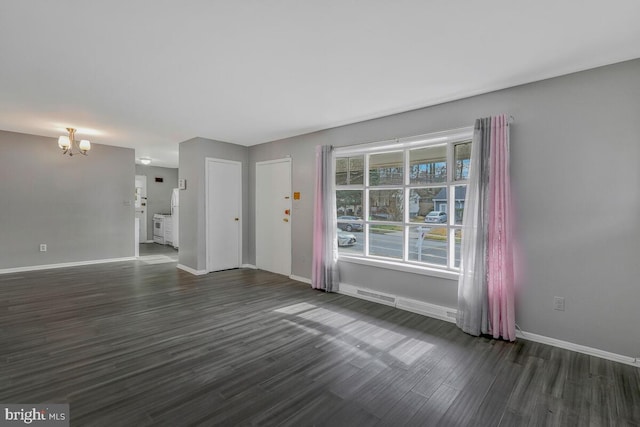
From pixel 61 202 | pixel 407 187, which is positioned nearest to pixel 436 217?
pixel 407 187

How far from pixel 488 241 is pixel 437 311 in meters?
1.06

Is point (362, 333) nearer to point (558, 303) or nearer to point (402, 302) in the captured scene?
point (402, 302)

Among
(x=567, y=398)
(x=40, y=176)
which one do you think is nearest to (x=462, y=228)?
(x=567, y=398)

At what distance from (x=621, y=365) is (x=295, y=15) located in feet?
12.4

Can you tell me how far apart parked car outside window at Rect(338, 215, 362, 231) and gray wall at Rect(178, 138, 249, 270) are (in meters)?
2.67

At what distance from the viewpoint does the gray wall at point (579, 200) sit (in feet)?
8.07

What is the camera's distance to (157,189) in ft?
31.1

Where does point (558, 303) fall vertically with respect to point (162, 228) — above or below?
below

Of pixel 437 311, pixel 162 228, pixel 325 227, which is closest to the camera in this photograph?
pixel 437 311

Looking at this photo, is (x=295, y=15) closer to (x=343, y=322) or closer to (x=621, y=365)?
(x=343, y=322)

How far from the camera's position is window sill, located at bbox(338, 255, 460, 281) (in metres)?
3.46

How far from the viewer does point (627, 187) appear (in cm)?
245

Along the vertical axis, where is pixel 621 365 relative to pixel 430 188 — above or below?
below

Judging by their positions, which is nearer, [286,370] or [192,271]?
[286,370]
